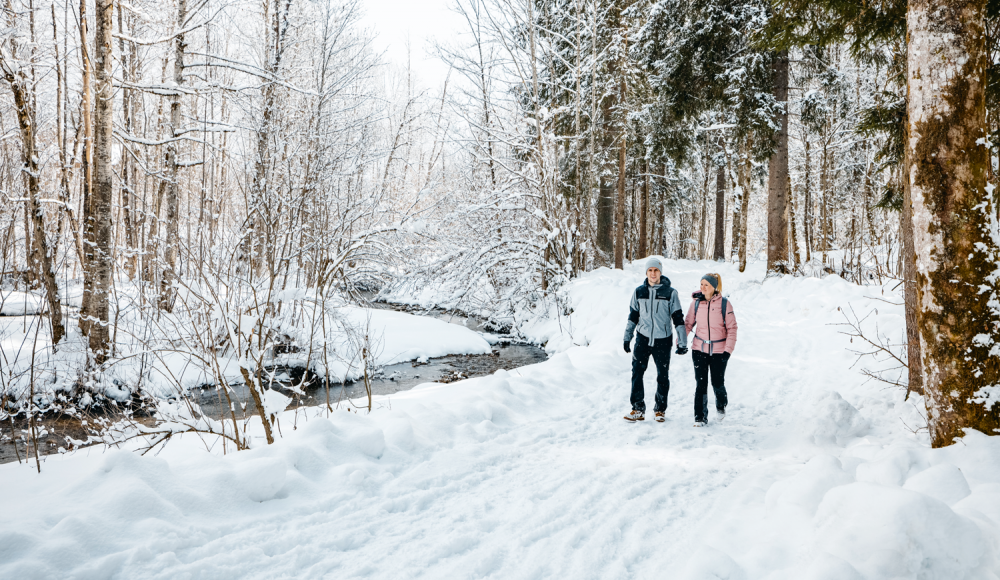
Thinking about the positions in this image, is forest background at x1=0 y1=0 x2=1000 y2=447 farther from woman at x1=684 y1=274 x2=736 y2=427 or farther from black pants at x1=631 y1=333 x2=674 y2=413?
black pants at x1=631 y1=333 x2=674 y2=413

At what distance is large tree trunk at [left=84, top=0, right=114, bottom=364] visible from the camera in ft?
23.5

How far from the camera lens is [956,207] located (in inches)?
121

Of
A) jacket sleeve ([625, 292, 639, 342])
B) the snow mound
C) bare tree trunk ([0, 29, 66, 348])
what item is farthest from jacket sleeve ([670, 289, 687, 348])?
bare tree trunk ([0, 29, 66, 348])

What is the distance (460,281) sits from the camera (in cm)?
1189

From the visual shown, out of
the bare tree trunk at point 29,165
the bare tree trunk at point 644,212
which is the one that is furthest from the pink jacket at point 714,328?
the bare tree trunk at point 644,212

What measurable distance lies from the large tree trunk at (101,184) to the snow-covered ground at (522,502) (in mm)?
4433

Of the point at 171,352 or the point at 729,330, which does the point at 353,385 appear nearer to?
the point at 171,352

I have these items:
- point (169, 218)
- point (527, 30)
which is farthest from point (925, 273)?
point (169, 218)

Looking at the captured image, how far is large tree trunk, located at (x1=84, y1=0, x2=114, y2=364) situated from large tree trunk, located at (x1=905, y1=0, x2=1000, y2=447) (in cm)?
943

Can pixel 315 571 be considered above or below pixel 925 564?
below

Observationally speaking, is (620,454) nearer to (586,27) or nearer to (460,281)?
(460,281)

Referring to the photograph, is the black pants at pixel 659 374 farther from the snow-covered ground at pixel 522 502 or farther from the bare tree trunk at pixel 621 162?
the bare tree trunk at pixel 621 162

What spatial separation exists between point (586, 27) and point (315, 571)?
1337 cm

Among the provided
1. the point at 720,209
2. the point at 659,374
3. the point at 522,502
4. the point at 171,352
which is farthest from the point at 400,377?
the point at 720,209
